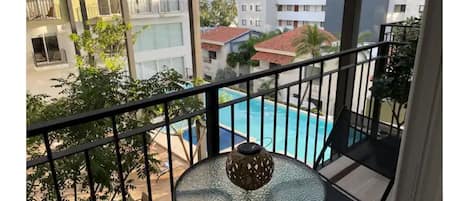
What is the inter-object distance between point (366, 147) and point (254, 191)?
1.02m

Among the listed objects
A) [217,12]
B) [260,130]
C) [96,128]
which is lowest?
[96,128]

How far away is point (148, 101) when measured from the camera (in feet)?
3.98

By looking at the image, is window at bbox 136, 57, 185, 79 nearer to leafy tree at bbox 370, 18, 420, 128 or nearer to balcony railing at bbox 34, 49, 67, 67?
balcony railing at bbox 34, 49, 67, 67

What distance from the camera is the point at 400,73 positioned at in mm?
2277

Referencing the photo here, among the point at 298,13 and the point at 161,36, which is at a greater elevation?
the point at 298,13

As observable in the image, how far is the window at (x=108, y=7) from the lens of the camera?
15.1ft

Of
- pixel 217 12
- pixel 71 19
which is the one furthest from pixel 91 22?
pixel 217 12

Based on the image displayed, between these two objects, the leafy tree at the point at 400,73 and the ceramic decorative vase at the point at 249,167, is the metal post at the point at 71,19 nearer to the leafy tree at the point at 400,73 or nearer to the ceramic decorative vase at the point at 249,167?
the leafy tree at the point at 400,73

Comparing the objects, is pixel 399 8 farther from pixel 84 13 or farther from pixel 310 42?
pixel 84 13

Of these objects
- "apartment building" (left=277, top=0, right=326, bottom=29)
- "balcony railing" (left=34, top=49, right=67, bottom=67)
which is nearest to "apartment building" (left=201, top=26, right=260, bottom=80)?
"apartment building" (left=277, top=0, right=326, bottom=29)

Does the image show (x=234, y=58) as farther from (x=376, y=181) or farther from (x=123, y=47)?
(x=376, y=181)

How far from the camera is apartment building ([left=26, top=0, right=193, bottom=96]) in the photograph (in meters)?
4.37
